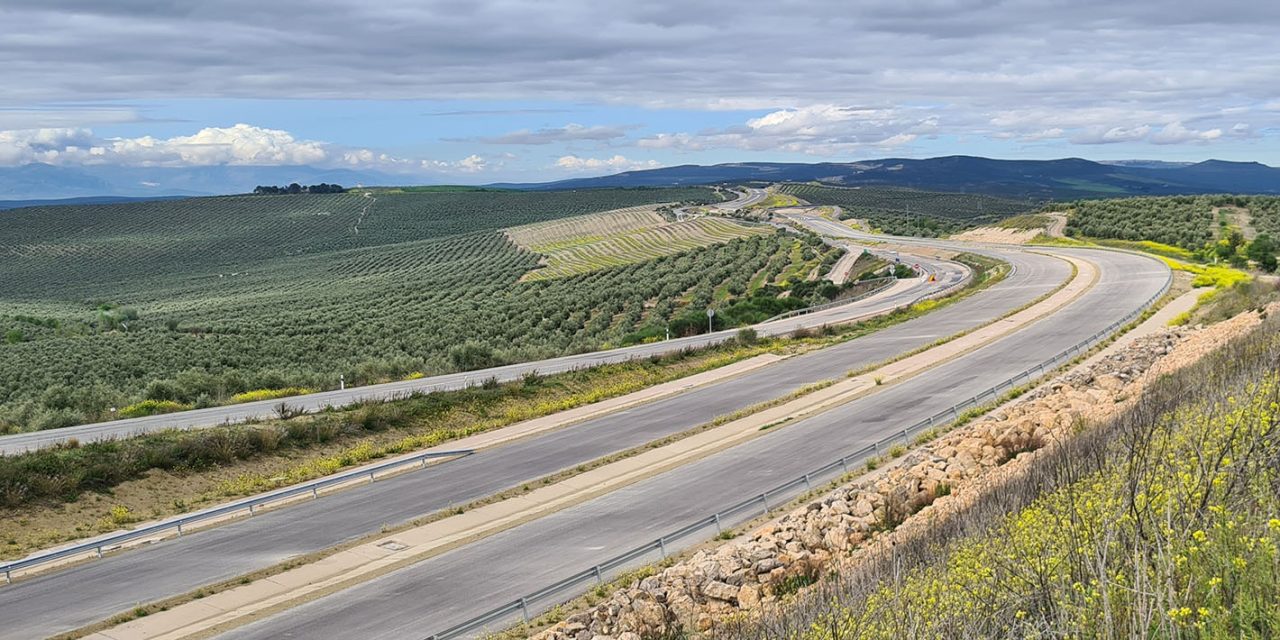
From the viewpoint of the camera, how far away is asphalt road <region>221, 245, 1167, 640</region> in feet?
53.5

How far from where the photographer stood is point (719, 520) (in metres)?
19.7

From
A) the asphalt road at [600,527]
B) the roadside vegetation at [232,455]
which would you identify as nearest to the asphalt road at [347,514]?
the roadside vegetation at [232,455]

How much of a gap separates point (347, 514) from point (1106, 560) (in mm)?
17315

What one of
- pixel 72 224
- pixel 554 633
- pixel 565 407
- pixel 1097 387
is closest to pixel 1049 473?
pixel 554 633

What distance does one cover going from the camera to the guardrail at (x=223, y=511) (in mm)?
18641

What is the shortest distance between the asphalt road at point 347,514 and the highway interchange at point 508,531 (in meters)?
0.05

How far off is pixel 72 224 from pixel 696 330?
6291 inches

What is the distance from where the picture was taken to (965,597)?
9016mm

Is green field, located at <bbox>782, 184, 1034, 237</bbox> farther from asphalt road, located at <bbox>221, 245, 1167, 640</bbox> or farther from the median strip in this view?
the median strip

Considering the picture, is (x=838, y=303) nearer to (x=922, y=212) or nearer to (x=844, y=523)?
(x=844, y=523)

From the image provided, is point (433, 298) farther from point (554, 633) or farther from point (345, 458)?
point (554, 633)

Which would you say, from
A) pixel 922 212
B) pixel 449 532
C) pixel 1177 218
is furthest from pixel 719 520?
pixel 922 212

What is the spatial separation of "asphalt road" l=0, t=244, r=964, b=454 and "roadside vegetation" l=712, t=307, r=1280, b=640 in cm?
2295

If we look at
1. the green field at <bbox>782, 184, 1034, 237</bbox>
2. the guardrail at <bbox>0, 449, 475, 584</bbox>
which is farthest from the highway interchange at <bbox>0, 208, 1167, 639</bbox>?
the green field at <bbox>782, 184, 1034, 237</bbox>
